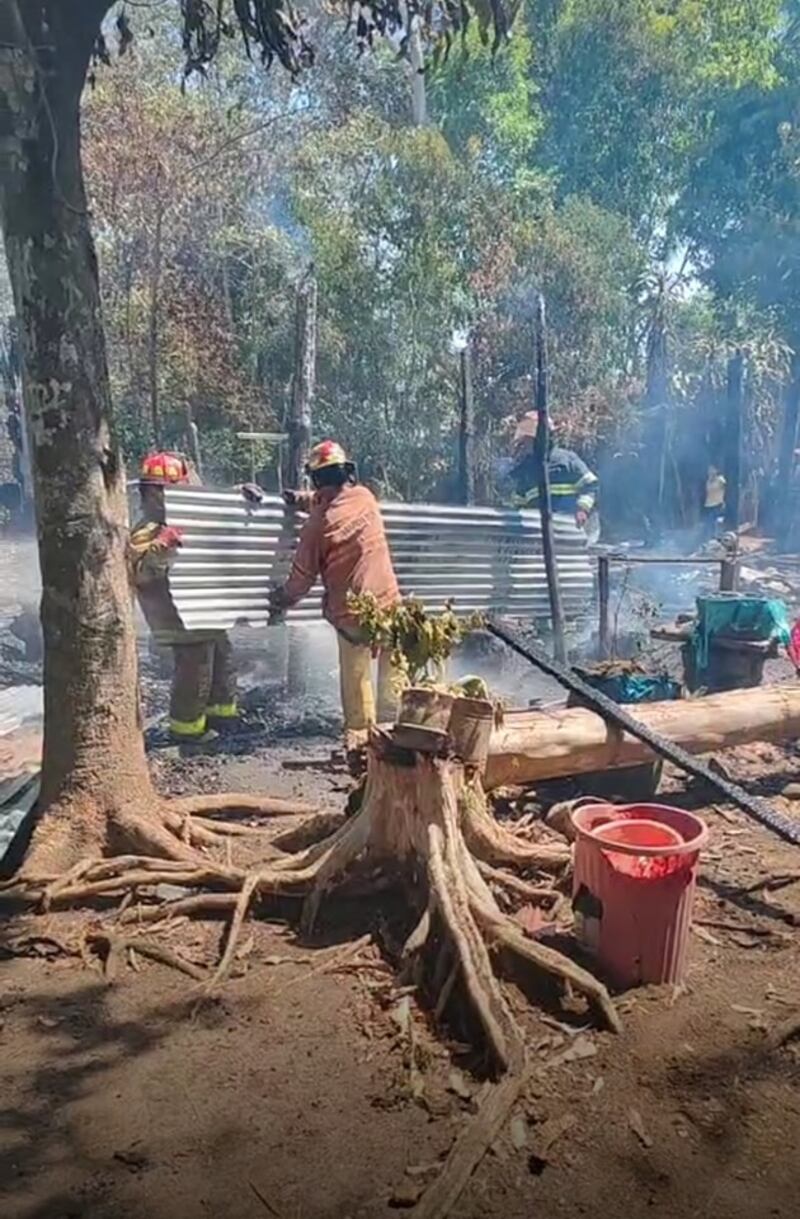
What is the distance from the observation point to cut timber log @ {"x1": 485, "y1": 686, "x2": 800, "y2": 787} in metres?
5.08

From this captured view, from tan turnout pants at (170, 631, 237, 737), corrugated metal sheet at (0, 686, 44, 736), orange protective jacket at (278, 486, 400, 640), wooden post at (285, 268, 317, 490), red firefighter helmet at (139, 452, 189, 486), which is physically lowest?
corrugated metal sheet at (0, 686, 44, 736)

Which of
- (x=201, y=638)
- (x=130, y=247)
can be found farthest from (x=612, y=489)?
(x=201, y=638)

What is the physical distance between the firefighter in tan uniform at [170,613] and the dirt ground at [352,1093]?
2.99m

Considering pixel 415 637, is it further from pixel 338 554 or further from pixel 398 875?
pixel 338 554

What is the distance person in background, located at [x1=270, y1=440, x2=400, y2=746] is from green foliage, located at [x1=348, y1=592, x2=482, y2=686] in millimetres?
1946

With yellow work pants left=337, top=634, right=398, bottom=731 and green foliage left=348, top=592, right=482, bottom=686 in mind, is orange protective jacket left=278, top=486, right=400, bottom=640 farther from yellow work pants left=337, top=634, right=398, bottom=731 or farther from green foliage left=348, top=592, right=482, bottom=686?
green foliage left=348, top=592, right=482, bottom=686

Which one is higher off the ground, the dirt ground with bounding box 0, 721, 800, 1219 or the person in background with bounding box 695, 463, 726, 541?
the person in background with bounding box 695, 463, 726, 541

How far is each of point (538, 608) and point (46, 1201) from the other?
23.4 feet

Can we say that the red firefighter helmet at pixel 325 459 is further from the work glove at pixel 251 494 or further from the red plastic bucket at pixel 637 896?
the red plastic bucket at pixel 637 896

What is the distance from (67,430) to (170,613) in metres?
2.75

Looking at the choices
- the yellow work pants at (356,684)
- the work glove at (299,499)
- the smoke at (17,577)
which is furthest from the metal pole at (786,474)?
the yellow work pants at (356,684)

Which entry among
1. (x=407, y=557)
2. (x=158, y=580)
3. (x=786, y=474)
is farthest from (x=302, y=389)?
(x=786, y=474)

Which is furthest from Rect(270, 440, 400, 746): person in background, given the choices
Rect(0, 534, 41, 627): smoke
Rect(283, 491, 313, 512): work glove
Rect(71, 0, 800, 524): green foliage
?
Rect(71, 0, 800, 524): green foliage

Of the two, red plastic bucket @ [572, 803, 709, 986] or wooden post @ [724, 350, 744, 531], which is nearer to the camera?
red plastic bucket @ [572, 803, 709, 986]
